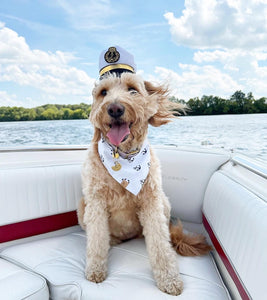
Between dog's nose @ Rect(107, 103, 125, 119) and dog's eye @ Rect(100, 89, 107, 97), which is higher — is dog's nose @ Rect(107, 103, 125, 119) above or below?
below

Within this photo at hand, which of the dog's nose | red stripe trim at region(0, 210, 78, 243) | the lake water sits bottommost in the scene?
red stripe trim at region(0, 210, 78, 243)

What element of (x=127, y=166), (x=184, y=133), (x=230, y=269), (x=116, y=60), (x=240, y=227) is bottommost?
(x=230, y=269)

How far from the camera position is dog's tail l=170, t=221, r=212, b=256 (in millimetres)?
1925

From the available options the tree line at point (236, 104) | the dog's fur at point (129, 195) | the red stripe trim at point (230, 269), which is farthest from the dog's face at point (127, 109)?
the tree line at point (236, 104)

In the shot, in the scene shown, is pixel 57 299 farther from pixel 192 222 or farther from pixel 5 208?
pixel 192 222

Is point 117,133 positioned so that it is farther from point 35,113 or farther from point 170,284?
point 35,113

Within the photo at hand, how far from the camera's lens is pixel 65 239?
7.14 feet

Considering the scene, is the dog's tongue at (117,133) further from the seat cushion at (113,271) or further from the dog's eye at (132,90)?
the seat cushion at (113,271)

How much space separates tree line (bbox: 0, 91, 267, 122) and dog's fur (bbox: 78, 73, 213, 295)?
2.98 ft

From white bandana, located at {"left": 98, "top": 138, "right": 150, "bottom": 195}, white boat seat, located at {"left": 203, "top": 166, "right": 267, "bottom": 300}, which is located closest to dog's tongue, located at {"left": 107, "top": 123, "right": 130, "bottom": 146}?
white bandana, located at {"left": 98, "top": 138, "right": 150, "bottom": 195}

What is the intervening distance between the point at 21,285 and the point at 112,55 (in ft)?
5.21

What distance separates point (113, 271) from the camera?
1.73 metres

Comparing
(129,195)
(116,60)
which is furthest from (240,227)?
(116,60)

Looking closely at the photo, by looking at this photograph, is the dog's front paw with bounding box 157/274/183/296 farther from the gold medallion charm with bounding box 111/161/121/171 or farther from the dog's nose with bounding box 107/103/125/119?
the dog's nose with bounding box 107/103/125/119
